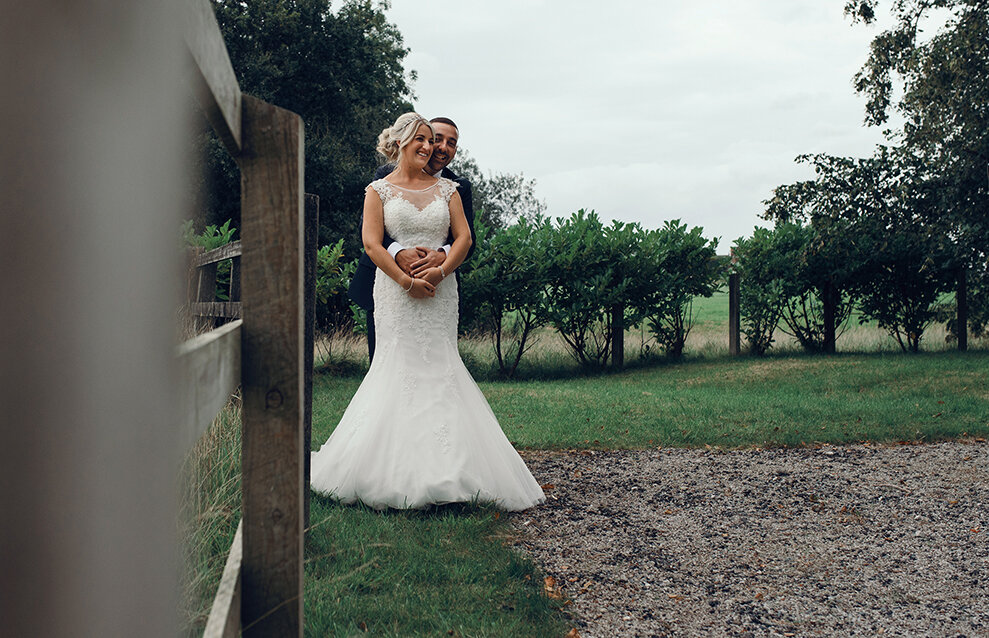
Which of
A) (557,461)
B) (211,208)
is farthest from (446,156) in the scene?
(211,208)

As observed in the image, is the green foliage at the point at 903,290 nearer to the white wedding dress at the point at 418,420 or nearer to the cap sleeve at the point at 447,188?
the cap sleeve at the point at 447,188

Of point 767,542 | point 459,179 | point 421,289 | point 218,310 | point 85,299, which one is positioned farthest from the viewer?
point 459,179

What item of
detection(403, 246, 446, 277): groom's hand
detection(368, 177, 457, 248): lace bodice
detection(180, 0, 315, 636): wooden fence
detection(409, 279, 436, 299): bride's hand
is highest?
detection(368, 177, 457, 248): lace bodice

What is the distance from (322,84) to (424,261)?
25.8 meters

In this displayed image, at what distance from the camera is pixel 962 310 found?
14.0 meters

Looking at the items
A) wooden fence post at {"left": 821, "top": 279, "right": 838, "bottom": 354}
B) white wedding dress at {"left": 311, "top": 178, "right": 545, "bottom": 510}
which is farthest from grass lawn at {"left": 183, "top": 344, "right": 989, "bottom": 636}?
wooden fence post at {"left": 821, "top": 279, "right": 838, "bottom": 354}

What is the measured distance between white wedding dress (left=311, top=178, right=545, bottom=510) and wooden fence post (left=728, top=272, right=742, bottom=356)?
31.6 ft

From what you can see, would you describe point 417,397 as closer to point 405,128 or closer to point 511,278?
point 405,128

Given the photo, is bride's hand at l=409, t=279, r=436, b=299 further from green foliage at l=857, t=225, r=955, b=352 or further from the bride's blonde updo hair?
green foliage at l=857, t=225, r=955, b=352

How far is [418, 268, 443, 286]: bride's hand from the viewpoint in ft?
15.5

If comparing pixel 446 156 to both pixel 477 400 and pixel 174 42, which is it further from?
pixel 174 42

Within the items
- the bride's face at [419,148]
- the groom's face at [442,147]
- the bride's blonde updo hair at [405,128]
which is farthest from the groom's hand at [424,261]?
the groom's face at [442,147]

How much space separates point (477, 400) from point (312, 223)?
180cm

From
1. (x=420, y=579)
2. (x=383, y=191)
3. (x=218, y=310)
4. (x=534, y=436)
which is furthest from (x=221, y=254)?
(x=534, y=436)
